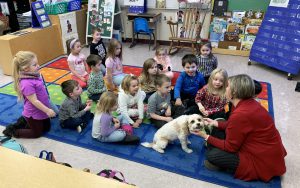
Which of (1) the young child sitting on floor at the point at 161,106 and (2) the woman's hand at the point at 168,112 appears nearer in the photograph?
(1) the young child sitting on floor at the point at 161,106

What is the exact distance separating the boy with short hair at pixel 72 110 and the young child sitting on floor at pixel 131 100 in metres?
0.37

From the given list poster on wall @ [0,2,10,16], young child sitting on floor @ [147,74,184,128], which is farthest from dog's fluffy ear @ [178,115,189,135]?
poster on wall @ [0,2,10,16]

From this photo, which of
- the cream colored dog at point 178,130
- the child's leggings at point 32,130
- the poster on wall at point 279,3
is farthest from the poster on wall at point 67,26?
the poster on wall at point 279,3

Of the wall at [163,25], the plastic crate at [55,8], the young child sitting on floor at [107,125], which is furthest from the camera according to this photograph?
the wall at [163,25]

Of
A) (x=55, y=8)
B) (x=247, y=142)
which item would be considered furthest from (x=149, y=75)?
(x=55, y=8)

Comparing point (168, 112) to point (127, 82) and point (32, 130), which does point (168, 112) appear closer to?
point (127, 82)

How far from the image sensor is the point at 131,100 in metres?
2.63

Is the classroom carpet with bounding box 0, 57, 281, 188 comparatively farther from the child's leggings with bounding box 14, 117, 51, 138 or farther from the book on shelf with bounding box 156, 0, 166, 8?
the book on shelf with bounding box 156, 0, 166, 8

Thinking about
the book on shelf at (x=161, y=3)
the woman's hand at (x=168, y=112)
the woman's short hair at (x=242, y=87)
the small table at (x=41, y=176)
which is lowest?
the woman's hand at (x=168, y=112)

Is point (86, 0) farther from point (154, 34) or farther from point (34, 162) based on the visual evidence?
point (34, 162)

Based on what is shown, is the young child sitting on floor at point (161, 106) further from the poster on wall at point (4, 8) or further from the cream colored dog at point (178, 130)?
the poster on wall at point (4, 8)

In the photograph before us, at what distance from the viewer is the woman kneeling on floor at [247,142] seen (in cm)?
173

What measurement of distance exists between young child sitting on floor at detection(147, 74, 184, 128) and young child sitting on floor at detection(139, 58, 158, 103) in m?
0.36

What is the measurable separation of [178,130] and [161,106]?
533 millimetres
